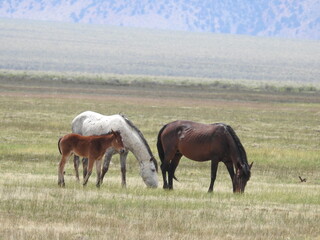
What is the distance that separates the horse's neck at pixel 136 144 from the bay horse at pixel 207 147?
503 millimetres

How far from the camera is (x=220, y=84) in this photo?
97.4m

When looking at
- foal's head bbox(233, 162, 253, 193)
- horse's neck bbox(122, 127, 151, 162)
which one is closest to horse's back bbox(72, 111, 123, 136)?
horse's neck bbox(122, 127, 151, 162)

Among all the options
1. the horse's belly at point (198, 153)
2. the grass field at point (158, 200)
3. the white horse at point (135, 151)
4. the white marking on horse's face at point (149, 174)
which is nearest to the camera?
the grass field at point (158, 200)

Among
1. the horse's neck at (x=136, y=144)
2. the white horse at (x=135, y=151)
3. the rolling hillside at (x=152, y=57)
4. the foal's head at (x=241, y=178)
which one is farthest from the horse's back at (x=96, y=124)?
the rolling hillside at (x=152, y=57)

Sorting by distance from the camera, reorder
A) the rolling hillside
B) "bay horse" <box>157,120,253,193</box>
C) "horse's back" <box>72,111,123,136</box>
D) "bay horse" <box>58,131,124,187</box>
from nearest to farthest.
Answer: "bay horse" <box>58,131,124,187</box> < "bay horse" <box>157,120,253,193</box> < "horse's back" <box>72,111,123,136</box> < the rolling hillside

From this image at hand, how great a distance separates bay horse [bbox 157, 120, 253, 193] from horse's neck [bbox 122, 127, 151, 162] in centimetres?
50

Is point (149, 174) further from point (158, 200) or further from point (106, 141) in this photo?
point (158, 200)

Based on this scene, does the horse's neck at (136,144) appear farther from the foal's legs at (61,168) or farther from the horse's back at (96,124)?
the foal's legs at (61,168)

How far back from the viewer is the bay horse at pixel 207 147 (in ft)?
51.9

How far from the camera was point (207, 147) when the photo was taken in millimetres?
16234

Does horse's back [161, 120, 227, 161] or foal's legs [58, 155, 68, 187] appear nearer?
foal's legs [58, 155, 68, 187]

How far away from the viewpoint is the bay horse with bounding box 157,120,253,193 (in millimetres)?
15812

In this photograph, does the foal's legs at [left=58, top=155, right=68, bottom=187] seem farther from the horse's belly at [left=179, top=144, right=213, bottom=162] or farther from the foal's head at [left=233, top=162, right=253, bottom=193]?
the foal's head at [left=233, top=162, right=253, bottom=193]

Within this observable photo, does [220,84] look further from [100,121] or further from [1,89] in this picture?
[100,121]
